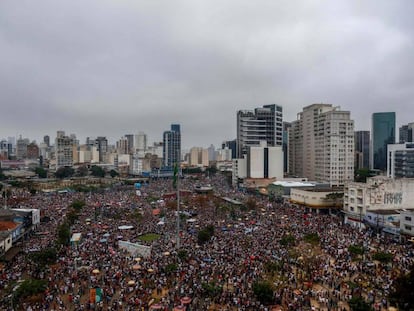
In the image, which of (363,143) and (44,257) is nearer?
(44,257)

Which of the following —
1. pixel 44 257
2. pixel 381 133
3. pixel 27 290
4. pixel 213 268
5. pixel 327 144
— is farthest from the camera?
pixel 381 133

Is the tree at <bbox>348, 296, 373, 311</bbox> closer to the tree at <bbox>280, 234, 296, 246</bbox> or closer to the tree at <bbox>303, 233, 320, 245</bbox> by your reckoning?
the tree at <bbox>280, 234, 296, 246</bbox>

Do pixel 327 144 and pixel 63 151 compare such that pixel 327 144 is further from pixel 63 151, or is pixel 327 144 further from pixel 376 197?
pixel 63 151

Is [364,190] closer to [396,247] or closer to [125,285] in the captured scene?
[396,247]

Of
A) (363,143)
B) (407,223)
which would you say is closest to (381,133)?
(363,143)

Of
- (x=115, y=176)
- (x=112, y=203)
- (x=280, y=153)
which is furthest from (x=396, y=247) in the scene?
(x=115, y=176)

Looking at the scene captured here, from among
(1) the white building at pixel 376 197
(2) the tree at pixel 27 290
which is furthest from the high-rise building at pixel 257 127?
(2) the tree at pixel 27 290
